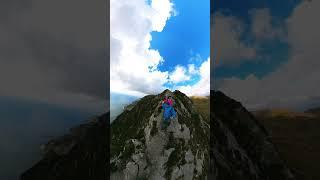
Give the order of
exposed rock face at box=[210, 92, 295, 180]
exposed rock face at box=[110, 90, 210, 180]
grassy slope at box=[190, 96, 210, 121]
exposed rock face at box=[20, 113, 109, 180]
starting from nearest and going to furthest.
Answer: exposed rock face at box=[20, 113, 109, 180] < exposed rock face at box=[210, 92, 295, 180] < exposed rock face at box=[110, 90, 210, 180] < grassy slope at box=[190, 96, 210, 121]

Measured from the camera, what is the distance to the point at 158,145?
47.2 ft

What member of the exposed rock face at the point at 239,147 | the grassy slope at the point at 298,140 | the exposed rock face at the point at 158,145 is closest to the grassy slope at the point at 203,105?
the exposed rock face at the point at 158,145

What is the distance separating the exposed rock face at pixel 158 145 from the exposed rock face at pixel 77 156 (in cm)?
377

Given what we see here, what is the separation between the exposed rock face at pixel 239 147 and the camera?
392 inches

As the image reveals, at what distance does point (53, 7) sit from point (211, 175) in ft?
23.3

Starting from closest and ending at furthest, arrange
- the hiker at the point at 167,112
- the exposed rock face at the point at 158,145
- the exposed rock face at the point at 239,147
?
the exposed rock face at the point at 239,147 → the exposed rock face at the point at 158,145 → the hiker at the point at 167,112

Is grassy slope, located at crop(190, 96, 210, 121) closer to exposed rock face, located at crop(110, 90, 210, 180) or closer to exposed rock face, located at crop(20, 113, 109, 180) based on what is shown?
exposed rock face, located at crop(110, 90, 210, 180)

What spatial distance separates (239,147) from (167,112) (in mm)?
4718

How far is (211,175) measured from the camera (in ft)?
36.8

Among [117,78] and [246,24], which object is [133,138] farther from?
[246,24]

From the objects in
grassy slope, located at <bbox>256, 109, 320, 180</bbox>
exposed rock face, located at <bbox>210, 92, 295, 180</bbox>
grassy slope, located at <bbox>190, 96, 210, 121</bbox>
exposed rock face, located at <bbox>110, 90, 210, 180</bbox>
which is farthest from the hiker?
grassy slope, located at <bbox>256, 109, 320, 180</bbox>

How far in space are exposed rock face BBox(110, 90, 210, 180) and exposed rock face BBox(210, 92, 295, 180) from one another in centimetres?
296

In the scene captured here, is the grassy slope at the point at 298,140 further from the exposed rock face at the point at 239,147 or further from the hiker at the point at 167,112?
the hiker at the point at 167,112

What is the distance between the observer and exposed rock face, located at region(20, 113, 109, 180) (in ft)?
30.0
